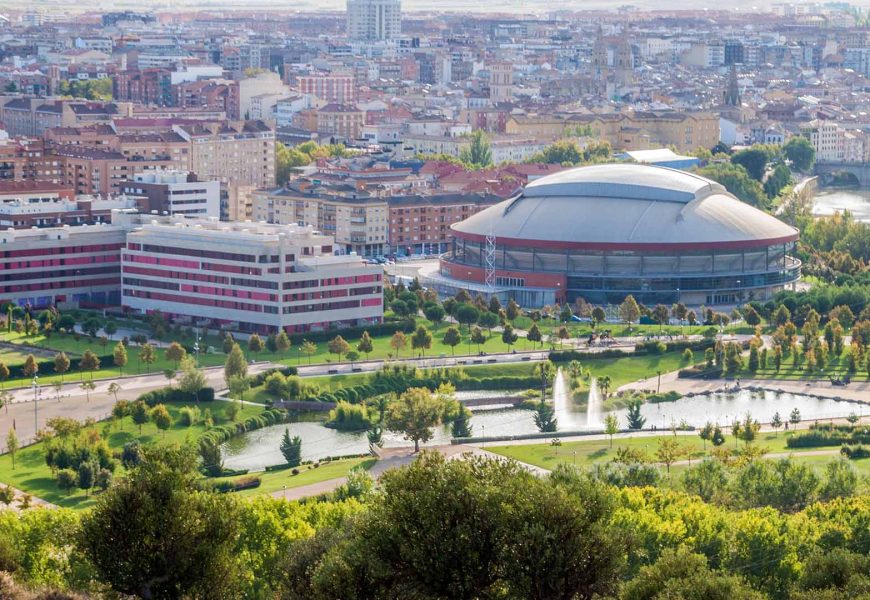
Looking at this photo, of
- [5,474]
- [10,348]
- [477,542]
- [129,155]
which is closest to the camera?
[477,542]

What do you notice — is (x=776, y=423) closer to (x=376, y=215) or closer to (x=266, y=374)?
(x=266, y=374)

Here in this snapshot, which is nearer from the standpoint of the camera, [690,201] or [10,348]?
[10,348]

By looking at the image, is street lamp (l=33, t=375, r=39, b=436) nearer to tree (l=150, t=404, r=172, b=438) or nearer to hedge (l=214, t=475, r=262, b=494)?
tree (l=150, t=404, r=172, b=438)

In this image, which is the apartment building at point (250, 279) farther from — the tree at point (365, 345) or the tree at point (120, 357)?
the tree at point (120, 357)

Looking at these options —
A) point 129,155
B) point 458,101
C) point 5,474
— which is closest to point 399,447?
point 5,474

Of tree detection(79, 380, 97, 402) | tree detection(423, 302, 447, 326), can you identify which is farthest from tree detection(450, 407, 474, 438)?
tree detection(423, 302, 447, 326)

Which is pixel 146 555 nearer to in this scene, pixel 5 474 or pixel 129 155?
pixel 5 474

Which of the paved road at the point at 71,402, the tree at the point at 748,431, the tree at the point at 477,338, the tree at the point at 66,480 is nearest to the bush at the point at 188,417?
the paved road at the point at 71,402
